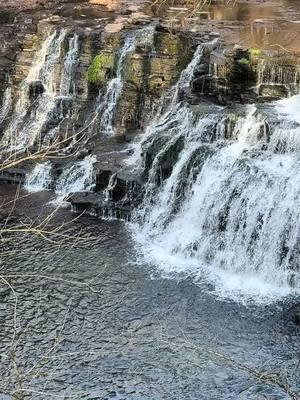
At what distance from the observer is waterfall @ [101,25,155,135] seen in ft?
76.2

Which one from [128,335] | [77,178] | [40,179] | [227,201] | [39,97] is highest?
[39,97]

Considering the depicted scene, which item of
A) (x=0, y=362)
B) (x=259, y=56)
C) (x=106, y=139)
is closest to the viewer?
(x=0, y=362)

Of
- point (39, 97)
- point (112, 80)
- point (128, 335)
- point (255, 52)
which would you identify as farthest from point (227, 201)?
point (39, 97)

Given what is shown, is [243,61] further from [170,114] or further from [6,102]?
[6,102]

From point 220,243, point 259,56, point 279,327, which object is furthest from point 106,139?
point 279,327

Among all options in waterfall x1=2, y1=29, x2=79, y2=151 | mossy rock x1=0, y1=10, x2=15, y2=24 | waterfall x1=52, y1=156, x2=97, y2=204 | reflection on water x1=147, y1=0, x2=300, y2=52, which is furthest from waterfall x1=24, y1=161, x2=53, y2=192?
mossy rock x1=0, y1=10, x2=15, y2=24

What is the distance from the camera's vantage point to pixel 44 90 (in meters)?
25.2

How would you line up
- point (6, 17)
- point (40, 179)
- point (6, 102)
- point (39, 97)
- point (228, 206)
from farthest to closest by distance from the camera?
point (6, 17), point (6, 102), point (39, 97), point (40, 179), point (228, 206)

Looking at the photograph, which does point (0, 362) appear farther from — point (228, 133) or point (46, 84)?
point (46, 84)

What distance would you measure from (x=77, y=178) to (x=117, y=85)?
484 cm

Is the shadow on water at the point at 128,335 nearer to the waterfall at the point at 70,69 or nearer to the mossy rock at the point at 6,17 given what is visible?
the waterfall at the point at 70,69

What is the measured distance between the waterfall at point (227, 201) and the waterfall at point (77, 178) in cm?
182

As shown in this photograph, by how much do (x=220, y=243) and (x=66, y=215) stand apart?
5.06 meters

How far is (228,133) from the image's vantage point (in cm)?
1839
